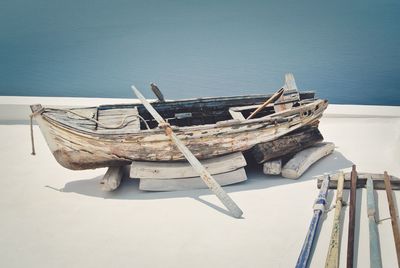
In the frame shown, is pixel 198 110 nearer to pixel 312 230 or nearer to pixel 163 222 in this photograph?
pixel 163 222

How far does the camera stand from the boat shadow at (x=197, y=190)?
3.98m

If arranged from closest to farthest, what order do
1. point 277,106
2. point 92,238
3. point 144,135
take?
point 92,238, point 144,135, point 277,106

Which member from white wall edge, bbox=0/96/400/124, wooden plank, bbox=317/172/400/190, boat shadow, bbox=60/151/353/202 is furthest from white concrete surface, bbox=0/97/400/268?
white wall edge, bbox=0/96/400/124

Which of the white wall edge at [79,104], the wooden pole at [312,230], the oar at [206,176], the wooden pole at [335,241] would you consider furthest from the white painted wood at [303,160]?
the white wall edge at [79,104]

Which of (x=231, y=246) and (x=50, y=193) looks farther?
(x=50, y=193)

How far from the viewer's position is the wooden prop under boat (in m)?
3.84

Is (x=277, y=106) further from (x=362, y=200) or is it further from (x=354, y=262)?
(x=354, y=262)

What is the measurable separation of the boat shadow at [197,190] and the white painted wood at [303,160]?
2.7 inches

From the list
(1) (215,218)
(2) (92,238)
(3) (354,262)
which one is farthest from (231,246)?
(2) (92,238)

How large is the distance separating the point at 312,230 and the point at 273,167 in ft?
4.17

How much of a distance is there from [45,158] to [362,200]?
3.79 metres

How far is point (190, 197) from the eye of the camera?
3.91 meters

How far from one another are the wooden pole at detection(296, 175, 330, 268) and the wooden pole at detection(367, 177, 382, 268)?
0.35m

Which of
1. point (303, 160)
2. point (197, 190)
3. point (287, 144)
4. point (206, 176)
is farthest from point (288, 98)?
point (206, 176)
